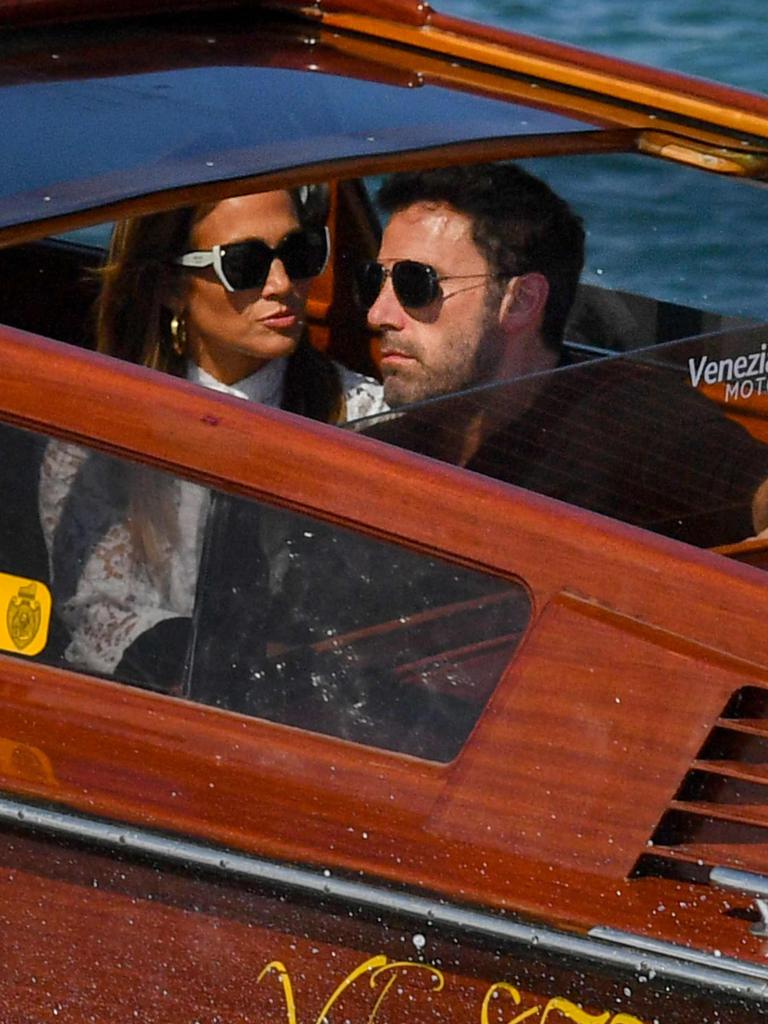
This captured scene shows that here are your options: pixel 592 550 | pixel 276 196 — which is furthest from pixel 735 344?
pixel 592 550

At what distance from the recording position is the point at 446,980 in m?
2.13

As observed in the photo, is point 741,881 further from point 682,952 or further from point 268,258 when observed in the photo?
point 268,258

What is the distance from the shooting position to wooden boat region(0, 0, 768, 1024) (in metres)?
2.10

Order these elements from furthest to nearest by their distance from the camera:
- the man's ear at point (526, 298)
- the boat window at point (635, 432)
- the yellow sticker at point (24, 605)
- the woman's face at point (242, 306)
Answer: the man's ear at point (526, 298)
the woman's face at point (242, 306)
the boat window at point (635, 432)
the yellow sticker at point (24, 605)

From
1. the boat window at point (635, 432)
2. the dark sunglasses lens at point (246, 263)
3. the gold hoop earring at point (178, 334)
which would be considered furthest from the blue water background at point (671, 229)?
the gold hoop earring at point (178, 334)

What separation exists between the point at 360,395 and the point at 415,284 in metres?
0.23

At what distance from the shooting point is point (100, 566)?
220 centimetres

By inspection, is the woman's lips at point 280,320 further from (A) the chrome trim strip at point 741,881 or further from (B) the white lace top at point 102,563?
(A) the chrome trim strip at point 741,881

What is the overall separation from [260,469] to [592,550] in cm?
37

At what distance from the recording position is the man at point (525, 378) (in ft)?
8.90

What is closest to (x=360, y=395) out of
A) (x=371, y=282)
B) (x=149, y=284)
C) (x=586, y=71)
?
(x=371, y=282)

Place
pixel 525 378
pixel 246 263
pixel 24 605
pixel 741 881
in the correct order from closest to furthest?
pixel 741 881, pixel 24 605, pixel 525 378, pixel 246 263

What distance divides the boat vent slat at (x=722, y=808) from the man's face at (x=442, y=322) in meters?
1.01

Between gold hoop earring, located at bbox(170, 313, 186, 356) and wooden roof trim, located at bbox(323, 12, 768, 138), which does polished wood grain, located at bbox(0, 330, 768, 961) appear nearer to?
gold hoop earring, located at bbox(170, 313, 186, 356)
